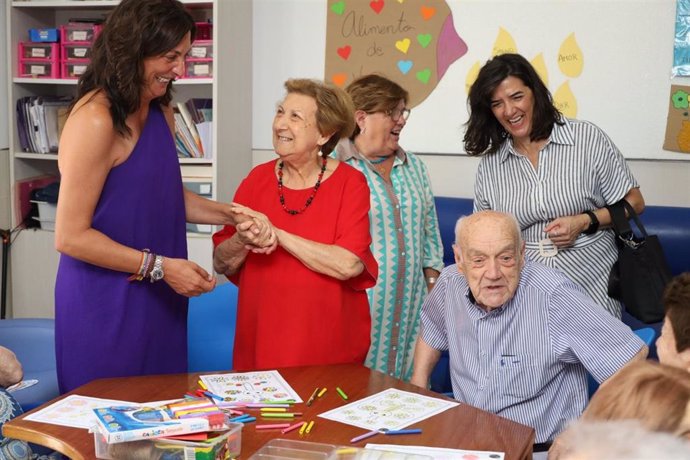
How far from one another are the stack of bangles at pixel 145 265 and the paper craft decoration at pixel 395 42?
98.3 inches

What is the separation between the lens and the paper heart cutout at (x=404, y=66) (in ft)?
15.7

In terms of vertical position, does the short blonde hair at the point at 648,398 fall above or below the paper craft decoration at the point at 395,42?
below

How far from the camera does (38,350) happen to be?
13.3ft

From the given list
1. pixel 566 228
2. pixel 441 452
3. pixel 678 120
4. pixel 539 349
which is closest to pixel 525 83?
pixel 566 228

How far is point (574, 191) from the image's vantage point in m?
3.20

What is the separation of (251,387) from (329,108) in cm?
87

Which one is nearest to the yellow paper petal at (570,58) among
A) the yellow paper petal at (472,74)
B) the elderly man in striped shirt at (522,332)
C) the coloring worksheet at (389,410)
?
the yellow paper petal at (472,74)

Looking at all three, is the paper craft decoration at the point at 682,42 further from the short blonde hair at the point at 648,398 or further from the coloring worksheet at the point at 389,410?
the short blonde hair at the point at 648,398

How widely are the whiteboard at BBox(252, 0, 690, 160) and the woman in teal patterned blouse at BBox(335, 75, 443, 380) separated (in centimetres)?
122

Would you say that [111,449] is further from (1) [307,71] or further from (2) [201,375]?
(1) [307,71]

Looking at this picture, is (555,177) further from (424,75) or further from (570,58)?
(424,75)

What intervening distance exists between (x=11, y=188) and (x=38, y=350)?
4.17 feet

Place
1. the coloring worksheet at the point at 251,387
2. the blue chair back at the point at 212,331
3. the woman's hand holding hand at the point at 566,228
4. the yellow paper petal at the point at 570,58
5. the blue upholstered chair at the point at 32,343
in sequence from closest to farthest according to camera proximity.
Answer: the coloring worksheet at the point at 251,387, the woman's hand holding hand at the point at 566,228, the blue chair back at the point at 212,331, the blue upholstered chair at the point at 32,343, the yellow paper petal at the point at 570,58

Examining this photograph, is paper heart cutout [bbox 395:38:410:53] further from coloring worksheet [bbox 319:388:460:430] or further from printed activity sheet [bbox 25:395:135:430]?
printed activity sheet [bbox 25:395:135:430]
